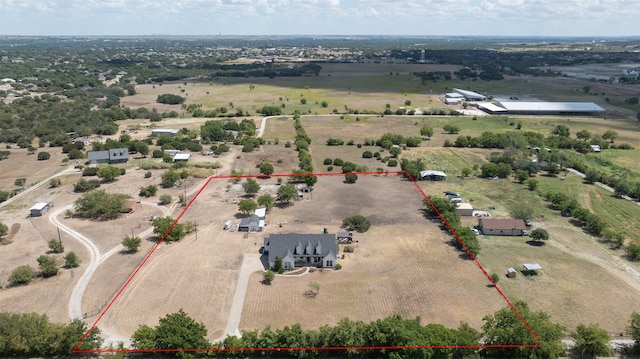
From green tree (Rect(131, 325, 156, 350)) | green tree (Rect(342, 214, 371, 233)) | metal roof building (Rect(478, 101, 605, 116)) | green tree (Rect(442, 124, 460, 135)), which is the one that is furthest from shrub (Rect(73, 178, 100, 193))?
metal roof building (Rect(478, 101, 605, 116))

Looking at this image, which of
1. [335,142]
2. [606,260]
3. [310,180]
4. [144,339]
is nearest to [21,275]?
[144,339]

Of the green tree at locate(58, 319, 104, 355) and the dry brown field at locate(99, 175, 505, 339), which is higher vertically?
the green tree at locate(58, 319, 104, 355)

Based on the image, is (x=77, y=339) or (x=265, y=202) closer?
(x=77, y=339)

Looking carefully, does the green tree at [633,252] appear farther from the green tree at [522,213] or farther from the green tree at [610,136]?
the green tree at [610,136]

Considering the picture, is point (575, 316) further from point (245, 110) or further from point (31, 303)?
point (245, 110)

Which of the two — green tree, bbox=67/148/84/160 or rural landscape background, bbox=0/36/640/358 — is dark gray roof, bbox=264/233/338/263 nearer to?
rural landscape background, bbox=0/36/640/358

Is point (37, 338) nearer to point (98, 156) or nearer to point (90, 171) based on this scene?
point (90, 171)
